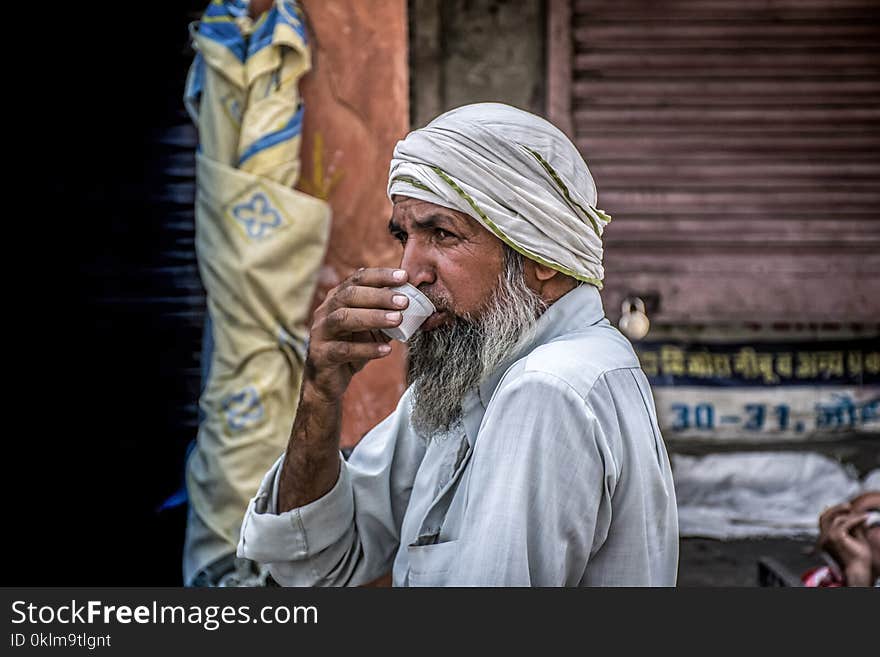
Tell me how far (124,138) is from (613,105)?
207 centimetres

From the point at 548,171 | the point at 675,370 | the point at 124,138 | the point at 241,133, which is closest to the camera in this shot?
the point at 548,171

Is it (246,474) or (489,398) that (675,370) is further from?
(489,398)

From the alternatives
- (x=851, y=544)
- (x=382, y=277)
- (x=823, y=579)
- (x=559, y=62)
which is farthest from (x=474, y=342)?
(x=559, y=62)

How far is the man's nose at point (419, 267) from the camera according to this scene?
1.79 metres

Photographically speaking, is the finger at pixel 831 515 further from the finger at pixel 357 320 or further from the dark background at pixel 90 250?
the dark background at pixel 90 250

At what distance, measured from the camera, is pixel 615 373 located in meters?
1.60

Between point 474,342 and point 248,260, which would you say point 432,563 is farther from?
point 248,260

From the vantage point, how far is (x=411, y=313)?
1711mm

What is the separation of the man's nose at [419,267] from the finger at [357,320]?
0.13 meters

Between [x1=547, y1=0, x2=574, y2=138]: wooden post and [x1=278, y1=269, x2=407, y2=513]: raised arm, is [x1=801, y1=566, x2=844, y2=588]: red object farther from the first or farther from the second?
[x1=547, y1=0, x2=574, y2=138]: wooden post

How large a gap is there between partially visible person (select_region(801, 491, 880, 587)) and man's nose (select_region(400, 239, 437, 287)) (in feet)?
6.03

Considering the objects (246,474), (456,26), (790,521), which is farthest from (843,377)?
(246,474)

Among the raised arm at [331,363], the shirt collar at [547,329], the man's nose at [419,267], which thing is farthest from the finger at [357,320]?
the shirt collar at [547,329]

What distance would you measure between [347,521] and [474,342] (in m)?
A: 0.47
